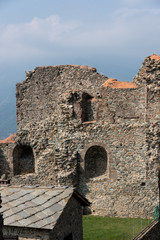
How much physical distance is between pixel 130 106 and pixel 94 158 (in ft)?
14.2

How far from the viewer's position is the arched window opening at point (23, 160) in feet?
96.1

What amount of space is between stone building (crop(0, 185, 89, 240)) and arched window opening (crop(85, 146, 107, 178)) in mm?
10393

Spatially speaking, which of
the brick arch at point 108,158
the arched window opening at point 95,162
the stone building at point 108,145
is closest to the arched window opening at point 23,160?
the stone building at point 108,145

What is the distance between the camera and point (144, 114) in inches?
952

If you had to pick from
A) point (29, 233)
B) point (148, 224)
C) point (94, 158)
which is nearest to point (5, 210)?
point (29, 233)

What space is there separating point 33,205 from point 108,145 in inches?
458

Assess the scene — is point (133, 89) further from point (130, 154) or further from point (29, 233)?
point (29, 233)

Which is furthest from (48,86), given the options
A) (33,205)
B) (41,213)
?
(41,213)

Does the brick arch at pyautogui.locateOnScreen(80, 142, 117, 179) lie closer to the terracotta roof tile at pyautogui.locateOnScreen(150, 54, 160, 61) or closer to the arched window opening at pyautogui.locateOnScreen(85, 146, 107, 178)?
the arched window opening at pyautogui.locateOnScreen(85, 146, 107, 178)

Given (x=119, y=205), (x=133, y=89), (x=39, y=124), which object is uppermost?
(x=133, y=89)

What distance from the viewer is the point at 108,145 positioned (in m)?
24.2

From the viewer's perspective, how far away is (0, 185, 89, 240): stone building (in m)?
12.4

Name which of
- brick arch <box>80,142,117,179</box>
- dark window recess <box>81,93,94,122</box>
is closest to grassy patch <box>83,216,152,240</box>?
brick arch <box>80,142,117,179</box>

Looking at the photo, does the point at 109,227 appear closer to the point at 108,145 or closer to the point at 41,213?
the point at 108,145
